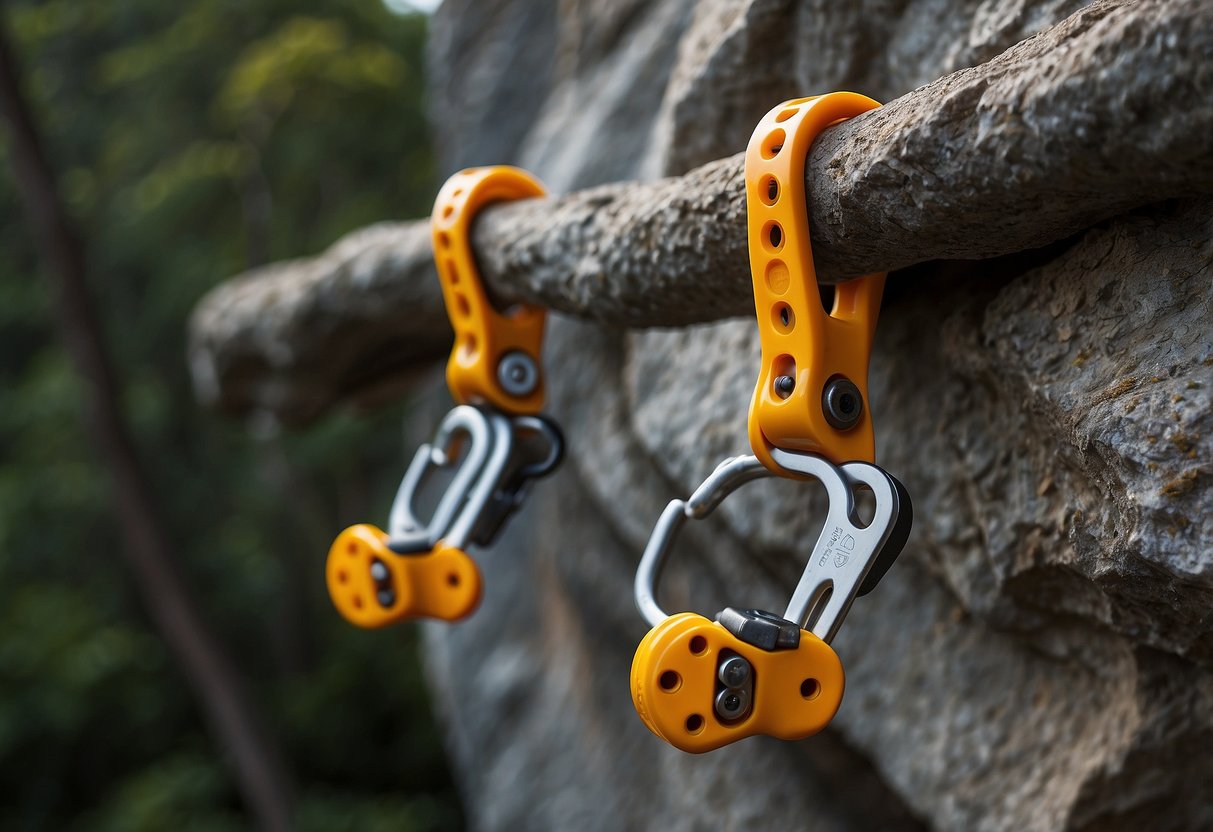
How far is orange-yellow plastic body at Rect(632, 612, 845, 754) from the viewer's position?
0.61 metres

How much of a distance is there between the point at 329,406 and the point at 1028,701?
1.36 metres

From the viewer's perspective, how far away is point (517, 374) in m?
0.98

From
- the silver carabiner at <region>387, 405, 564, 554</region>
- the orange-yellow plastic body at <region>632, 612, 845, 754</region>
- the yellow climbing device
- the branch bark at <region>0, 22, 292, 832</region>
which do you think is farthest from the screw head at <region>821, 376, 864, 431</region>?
the branch bark at <region>0, 22, 292, 832</region>

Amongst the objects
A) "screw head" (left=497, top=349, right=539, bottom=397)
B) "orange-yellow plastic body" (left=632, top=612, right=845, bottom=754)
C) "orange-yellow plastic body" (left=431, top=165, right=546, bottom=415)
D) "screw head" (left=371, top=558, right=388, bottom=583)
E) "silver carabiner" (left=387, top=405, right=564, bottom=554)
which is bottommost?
"orange-yellow plastic body" (left=632, top=612, right=845, bottom=754)

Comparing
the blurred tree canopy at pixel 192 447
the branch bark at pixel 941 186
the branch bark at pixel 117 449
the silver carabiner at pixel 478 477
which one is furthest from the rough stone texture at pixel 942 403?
the blurred tree canopy at pixel 192 447

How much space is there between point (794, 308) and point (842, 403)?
0.07 m

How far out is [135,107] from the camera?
6.55 metres

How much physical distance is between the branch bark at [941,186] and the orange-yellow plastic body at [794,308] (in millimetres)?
19

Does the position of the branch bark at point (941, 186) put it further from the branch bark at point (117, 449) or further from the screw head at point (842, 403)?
the branch bark at point (117, 449)

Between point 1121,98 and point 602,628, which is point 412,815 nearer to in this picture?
point 602,628

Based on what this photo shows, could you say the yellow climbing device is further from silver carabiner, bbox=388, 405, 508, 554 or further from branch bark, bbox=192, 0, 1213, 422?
silver carabiner, bbox=388, 405, 508, 554

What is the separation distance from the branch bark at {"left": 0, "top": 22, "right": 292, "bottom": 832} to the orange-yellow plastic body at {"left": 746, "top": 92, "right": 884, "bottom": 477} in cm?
303

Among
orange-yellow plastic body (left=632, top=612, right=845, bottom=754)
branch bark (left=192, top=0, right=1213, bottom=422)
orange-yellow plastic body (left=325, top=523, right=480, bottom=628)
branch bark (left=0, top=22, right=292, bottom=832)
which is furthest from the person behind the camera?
branch bark (left=0, top=22, right=292, bottom=832)

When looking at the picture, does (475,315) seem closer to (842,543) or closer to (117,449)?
(842,543)
